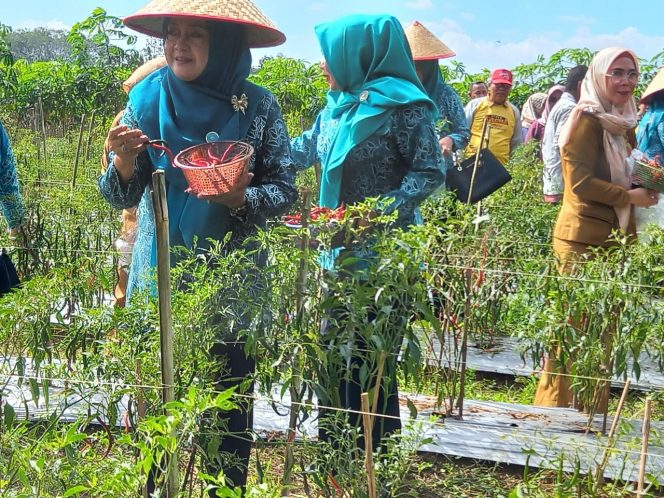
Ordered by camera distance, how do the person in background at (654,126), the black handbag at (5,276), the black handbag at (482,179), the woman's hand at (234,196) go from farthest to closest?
the black handbag at (482,179) < the person in background at (654,126) < the black handbag at (5,276) < the woman's hand at (234,196)

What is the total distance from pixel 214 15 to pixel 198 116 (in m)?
0.27

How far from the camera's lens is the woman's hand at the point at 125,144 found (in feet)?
7.11

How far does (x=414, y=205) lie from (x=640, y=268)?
88 cm

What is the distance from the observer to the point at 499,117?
7.03 meters

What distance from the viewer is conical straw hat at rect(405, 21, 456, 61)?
15.3ft

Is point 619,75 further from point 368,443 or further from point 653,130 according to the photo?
Result: point 368,443

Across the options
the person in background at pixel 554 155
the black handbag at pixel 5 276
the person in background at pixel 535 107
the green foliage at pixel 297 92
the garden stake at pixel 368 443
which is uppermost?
the green foliage at pixel 297 92

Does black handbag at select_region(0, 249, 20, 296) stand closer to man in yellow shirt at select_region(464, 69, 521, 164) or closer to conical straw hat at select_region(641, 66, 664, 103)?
conical straw hat at select_region(641, 66, 664, 103)

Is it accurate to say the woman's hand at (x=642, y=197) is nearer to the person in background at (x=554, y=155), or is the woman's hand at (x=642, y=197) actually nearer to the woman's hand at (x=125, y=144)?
the person in background at (x=554, y=155)

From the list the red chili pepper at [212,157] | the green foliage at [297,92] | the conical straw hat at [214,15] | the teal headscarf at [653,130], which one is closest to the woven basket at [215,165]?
the red chili pepper at [212,157]

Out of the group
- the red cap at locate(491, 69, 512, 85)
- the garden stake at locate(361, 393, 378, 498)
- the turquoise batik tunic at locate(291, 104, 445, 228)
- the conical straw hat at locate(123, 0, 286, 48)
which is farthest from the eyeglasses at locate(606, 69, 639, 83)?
the red cap at locate(491, 69, 512, 85)

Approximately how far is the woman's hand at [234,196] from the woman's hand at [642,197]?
188cm

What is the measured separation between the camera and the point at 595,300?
9.33 feet

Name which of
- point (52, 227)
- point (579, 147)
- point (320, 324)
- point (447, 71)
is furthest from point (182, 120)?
point (447, 71)
